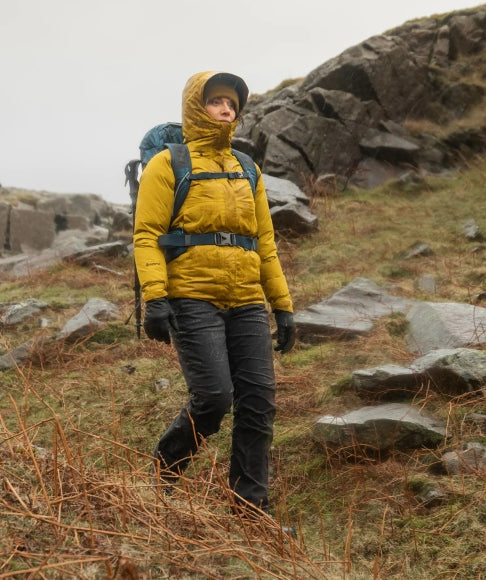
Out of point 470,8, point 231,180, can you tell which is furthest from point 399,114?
point 231,180

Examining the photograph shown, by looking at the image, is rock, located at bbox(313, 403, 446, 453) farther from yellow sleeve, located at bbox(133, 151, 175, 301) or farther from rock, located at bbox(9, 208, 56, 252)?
rock, located at bbox(9, 208, 56, 252)

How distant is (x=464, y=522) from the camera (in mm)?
3055

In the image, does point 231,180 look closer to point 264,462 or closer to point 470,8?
point 264,462

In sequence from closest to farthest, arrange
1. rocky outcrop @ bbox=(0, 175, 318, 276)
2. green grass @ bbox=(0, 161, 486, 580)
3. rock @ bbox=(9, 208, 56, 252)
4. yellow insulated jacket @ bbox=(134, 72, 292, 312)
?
green grass @ bbox=(0, 161, 486, 580), yellow insulated jacket @ bbox=(134, 72, 292, 312), rocky outcrop @ bbox=(0, 175, 318, 276), rock @ bbox=(9, 208, 56, 252)

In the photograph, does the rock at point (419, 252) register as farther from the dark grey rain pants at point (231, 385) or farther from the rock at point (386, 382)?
the dark grey rain pants at point (231, 385)

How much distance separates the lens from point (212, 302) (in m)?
3.48

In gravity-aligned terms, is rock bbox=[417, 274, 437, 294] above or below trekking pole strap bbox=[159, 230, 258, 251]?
below

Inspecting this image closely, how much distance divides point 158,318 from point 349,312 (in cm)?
391

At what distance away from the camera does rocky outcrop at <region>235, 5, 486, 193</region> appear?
14.1 m

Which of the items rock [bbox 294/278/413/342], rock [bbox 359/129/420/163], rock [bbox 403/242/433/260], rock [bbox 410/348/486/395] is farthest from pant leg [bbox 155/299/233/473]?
rock [bbox 359/129/420/163]

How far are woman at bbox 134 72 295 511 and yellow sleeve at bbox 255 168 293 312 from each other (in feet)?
0.63

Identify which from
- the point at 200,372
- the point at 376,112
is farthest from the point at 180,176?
the point at 376,112

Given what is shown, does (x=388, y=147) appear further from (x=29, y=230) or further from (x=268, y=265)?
(x=268, y=265)

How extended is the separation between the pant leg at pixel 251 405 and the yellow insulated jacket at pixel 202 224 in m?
0.19
